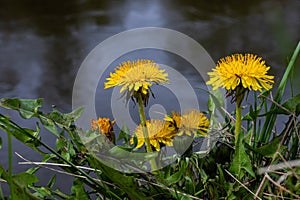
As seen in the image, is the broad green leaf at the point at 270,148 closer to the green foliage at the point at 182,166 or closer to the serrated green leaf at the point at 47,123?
the green foliage at the point at 182,166

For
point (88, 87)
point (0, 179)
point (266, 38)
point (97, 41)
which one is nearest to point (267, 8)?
point (266, 38)

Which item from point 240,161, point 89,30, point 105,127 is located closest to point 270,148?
point 240,161

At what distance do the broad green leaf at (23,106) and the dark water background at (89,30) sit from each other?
0.25 metres

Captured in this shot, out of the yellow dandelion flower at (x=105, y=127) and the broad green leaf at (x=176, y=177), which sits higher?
the yellow dandelion flower at (x=105, y=127)

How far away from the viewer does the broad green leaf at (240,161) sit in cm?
39

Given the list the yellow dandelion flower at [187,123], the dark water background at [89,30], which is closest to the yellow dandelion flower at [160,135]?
the yellow dandelion flower at [187,123]

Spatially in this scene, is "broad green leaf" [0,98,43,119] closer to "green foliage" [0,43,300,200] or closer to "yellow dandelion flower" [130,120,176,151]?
"green foliage" [0,43,300,200]

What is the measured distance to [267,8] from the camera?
110 centimetres

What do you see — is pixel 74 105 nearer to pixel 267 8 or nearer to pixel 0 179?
pixel 0 179

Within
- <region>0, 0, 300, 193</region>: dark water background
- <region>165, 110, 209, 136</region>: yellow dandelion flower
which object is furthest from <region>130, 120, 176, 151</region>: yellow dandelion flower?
<region>0, 0, 300, 193</region>: dark water background

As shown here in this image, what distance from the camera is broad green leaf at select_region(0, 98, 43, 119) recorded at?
44 centimetres

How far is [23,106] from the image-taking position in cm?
45

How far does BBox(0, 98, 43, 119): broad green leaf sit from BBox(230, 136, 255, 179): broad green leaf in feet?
0.57

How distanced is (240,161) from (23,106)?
19 centimetres
